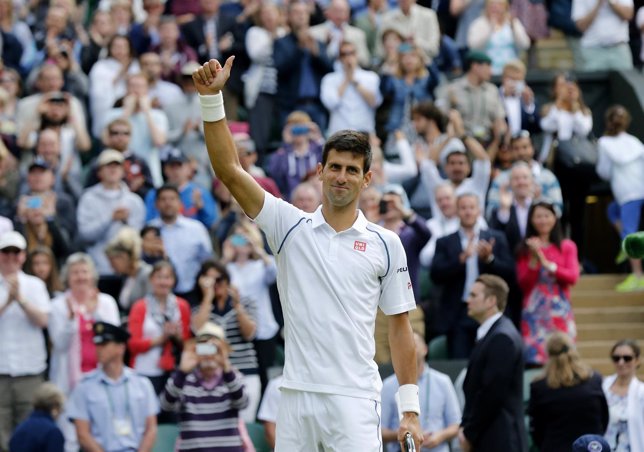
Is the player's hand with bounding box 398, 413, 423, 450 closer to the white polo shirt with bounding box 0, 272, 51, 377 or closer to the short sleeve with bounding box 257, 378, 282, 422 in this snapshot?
the short sleeve with bounding box 257, 378, 282, 422

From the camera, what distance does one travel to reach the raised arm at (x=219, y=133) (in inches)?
293

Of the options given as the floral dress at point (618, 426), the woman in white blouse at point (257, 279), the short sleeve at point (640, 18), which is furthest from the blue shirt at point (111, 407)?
the short sleeve at point (640, 18)

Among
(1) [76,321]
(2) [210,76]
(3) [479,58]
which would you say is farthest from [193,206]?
(2) [210,76]

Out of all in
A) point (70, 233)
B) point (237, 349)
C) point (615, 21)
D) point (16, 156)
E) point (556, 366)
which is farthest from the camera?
point (615, 21)

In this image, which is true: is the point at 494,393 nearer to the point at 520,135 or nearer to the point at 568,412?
the point at 568,412

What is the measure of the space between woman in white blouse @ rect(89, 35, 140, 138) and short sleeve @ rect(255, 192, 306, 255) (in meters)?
9.48

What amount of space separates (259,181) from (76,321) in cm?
268

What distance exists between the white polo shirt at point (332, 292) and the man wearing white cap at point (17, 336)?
585 centimetres

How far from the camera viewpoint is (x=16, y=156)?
1584 cm

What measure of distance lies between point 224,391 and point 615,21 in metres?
8.76

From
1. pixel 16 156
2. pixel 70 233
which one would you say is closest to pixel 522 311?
pixel 70 233

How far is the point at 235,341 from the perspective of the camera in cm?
1349

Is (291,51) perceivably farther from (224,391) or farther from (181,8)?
(224,391)

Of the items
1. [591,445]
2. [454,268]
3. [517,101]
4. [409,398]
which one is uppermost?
[517,101]
